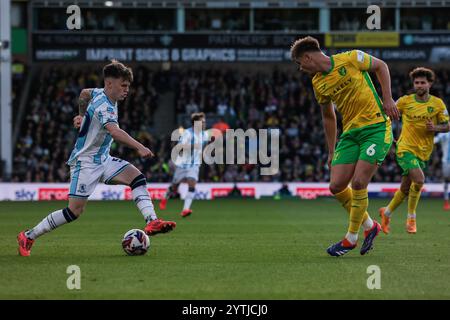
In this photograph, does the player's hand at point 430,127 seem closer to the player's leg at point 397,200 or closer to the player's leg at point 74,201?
the player's leg at point 397,200

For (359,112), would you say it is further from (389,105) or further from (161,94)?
(161,94)

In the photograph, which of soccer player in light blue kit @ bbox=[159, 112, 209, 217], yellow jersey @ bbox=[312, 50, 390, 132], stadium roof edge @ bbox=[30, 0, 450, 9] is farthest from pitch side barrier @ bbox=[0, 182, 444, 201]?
yellow jersey @ bbox=[312, 50, 390, 132]

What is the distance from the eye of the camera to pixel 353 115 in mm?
10812

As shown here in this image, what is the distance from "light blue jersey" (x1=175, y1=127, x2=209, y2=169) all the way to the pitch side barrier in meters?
9.10

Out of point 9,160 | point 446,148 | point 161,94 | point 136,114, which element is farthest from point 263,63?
point 446,148

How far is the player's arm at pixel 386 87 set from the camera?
10.2m

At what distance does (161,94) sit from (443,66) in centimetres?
1407

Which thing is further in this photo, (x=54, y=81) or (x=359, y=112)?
→ (x=54, y=81)

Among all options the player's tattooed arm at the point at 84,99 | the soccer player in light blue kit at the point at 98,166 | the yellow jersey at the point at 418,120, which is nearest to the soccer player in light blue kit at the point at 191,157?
the yellow jersey at the point at 418,120

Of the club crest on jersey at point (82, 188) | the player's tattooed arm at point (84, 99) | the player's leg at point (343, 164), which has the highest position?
the player's tattooed arm at point (84, 99)

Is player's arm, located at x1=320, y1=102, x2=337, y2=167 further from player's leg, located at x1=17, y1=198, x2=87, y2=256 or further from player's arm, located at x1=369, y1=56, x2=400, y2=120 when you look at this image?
player's leg, located at x1=17, y1=198, x2=87, y2=256

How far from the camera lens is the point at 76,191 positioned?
10.8 meters

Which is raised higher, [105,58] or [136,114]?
[105,58]

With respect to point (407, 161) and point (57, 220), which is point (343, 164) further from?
point (407, 161)
